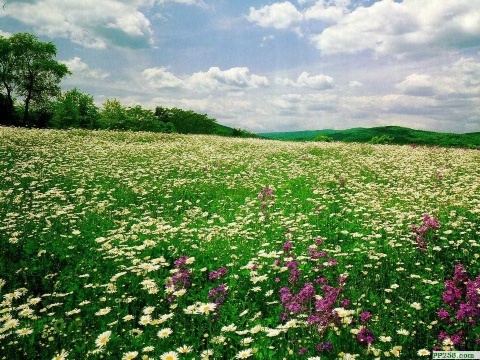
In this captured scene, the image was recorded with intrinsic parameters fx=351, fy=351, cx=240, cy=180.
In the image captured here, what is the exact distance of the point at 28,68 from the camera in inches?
2168

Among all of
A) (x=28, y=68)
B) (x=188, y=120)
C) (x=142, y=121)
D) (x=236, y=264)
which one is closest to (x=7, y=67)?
(x=28, y=68)

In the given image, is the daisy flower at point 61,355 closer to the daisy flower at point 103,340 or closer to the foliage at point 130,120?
the daisy flower at point 103,340

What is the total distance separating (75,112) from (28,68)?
33.6 ft

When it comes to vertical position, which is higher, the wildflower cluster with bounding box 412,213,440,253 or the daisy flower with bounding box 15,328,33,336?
the wildflower cluster with bounding box 412,213,440,253

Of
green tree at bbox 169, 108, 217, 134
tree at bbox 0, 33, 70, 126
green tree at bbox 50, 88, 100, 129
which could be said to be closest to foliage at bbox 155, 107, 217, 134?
green tree at bbox 169, 108, 217, 134

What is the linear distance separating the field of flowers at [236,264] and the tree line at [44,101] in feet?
130

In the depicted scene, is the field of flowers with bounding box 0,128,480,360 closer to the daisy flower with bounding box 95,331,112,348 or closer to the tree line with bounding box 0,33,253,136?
the daisy flower with bounding box 95,331,112,348

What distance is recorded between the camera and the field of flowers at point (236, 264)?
4.15 m

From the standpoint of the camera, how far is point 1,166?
45.4 ft

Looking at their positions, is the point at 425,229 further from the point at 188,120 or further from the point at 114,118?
the point at 188,120

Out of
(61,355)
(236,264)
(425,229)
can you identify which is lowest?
(61,355)

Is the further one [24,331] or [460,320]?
[24,331]

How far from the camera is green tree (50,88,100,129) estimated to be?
6097cm

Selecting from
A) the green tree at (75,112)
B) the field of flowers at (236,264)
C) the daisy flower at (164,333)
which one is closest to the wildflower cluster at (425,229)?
the field of flowers at (236,264)
